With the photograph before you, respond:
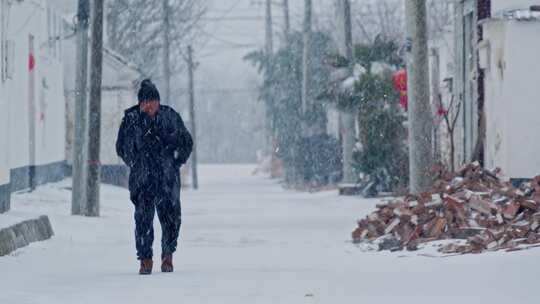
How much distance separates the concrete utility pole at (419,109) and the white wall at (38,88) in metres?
8.30

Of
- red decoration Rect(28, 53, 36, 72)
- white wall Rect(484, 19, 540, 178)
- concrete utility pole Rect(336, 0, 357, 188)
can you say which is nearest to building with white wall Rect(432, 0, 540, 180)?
white wall Rect(484, 19, 540, 178)

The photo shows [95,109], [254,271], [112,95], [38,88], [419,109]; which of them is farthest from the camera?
[112,95]

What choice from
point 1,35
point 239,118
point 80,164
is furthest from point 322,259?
point 239,118

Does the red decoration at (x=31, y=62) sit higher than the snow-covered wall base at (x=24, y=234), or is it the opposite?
the red decoration at (x=31, y=62)

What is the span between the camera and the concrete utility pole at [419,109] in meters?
20.4

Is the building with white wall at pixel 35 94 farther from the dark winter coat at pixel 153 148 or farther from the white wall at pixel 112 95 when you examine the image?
the dark winter coat at pixel 153 148

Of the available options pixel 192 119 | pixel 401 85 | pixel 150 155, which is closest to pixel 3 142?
pixel 150 155

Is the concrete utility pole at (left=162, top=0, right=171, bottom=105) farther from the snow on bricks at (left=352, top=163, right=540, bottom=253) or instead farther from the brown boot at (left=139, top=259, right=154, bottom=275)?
the brown boot at (left=139, top=259, right=154, bottom=275)

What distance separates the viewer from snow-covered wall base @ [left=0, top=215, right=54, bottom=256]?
16078 mm

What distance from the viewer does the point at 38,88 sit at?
3556 centimetres

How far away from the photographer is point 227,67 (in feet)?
615

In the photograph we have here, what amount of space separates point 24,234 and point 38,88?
1844 centimetres

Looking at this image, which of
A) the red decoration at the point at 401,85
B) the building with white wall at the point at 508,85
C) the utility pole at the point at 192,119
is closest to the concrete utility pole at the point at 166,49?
the utility pole at the point at 192,119

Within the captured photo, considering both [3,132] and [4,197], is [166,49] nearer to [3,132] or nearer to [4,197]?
[3,132]
